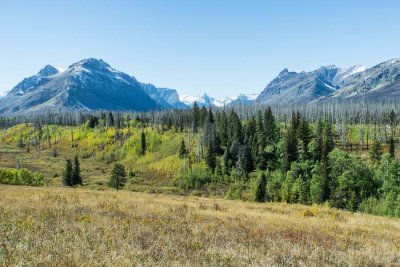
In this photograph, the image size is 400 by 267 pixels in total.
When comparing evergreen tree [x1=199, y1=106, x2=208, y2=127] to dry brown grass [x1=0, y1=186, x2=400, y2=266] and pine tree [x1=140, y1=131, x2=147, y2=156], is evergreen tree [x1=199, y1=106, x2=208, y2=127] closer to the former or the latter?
pine tree [x1=140, y1=131, x2=147, y2=156]

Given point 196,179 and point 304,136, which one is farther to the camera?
point 196,179

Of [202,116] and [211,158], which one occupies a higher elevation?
[202,116]

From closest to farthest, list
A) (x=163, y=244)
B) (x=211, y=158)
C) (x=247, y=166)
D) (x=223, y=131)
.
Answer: (x=163, y=244), (x=247, y=166), (x=211, y=158), (x=223, y=131)

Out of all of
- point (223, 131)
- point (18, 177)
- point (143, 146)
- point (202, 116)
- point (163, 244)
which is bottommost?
point (18, 177)

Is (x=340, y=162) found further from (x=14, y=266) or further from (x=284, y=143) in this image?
(x=14, y=266)

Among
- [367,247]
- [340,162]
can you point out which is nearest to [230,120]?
[340,162]

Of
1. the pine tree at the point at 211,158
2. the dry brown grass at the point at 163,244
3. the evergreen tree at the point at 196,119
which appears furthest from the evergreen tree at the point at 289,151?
the dry brown grass at the point at 163,244

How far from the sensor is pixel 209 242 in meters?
11.8

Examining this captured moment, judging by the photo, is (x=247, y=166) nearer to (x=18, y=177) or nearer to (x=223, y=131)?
(x=223, y=131)

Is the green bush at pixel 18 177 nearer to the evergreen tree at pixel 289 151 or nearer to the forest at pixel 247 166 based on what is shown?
the forest at pixel 247 166

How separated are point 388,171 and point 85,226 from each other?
95.7m

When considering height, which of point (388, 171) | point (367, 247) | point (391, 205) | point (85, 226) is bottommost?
point (391, 205)

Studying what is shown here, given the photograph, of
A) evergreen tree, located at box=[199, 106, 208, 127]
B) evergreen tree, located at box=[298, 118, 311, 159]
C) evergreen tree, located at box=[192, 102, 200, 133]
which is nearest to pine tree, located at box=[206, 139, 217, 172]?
evergreen tree, located at box=[298, 118, 311, 159]

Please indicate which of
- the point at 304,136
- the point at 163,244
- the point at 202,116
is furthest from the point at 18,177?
the point at 202,116
